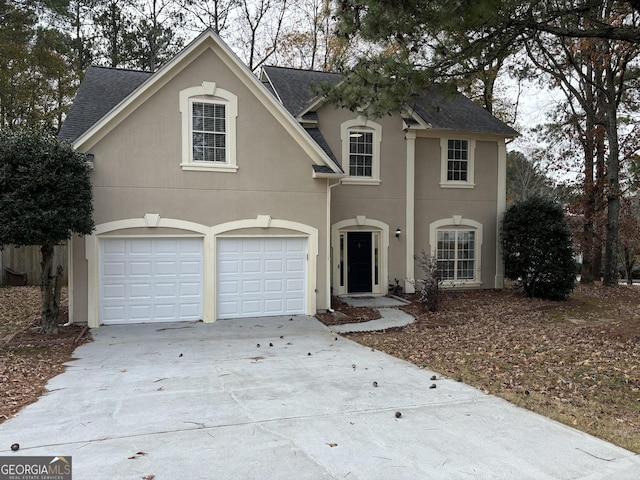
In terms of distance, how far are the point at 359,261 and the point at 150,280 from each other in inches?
260

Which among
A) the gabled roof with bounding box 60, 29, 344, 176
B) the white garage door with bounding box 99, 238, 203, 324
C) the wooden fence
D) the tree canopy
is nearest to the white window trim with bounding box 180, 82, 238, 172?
the gabled roof with bounding box 60, 29, 344, 176

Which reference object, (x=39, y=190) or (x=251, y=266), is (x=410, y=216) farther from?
(x=39, y=190)

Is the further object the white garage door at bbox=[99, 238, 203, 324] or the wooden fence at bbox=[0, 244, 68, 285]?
the wooden fence at bbox=[0, 244, 68, 285]

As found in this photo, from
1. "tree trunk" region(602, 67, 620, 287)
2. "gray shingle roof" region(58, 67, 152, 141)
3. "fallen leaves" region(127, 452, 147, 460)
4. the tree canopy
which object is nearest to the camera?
"fallen leaves" region(127, 452, 147, 460)

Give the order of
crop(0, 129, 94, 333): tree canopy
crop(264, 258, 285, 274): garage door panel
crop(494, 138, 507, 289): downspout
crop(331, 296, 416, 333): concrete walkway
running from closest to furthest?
1. crop(0, 129, 94, 333): tree canopy
2. crop(331, 296, 416, 333): concrete walkway
3. crop(264, 258, 285, 274): garage door panel
4. crop(494, 138, 507, 289): downspout

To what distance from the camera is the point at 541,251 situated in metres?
14.5

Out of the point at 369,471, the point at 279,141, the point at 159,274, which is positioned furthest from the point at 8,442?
the point at 279,141

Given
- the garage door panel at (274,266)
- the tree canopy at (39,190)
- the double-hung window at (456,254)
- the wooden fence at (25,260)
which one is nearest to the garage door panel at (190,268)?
the garage door panel at (274,266)

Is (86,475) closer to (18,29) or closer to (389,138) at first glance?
(389,138)

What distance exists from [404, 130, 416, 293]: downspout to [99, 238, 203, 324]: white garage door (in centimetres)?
697

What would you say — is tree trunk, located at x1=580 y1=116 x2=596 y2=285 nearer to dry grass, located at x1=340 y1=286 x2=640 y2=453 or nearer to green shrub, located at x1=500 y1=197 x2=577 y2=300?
green shrub, located at x1=500 y1=197 x2=577 y2=300

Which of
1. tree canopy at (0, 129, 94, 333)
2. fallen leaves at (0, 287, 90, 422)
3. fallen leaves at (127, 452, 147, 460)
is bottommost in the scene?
fallen leaves at (0, 287, 90, 422)

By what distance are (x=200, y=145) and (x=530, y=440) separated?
9.15 meters

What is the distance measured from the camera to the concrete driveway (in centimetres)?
410
